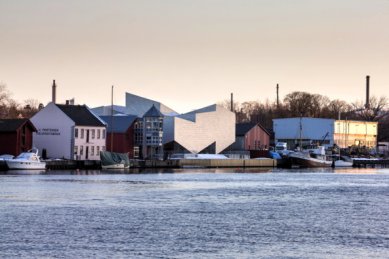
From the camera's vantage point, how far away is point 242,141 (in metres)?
146

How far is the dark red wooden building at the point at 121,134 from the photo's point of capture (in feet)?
396

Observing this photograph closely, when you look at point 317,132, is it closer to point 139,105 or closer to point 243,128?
point 243,128

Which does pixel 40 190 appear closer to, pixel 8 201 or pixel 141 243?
pixel 8 201

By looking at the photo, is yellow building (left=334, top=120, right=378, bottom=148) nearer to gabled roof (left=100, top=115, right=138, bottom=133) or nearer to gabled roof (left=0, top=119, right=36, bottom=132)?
gabled roof (left=100, top=115, right=138, bottom=133)

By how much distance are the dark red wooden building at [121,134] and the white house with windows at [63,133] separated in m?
5.64

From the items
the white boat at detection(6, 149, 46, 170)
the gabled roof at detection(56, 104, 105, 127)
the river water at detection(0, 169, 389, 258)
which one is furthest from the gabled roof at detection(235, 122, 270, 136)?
the river water at detection(0, 169, 389, 258)

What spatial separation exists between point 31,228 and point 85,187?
94.7 feet

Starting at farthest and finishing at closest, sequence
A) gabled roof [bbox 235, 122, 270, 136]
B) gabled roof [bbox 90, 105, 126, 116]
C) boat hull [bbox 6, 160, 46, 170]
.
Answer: gabled roof [bbox 235, 122, 270, 136] → gabled roof [bbox 90, 105, 126, 116] → boat hull [bbox 6, 160, 46, 170]

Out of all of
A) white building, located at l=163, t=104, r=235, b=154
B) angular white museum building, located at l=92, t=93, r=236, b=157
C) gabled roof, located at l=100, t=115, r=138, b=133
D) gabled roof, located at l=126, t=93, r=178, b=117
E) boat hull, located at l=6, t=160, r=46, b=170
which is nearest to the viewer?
boat hull, located at l=6, t=160, r=46, b=170

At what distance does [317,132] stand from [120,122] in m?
55.0

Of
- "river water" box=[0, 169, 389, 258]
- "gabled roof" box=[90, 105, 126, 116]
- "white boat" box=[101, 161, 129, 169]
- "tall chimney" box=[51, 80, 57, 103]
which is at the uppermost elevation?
"tall chimney" box=[51, 80, 57, 103]

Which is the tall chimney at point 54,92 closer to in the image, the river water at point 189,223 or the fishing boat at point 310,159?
the fishing boat at point 310,159

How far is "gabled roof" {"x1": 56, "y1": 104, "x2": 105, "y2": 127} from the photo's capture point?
113m

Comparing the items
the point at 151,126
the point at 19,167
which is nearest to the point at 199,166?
the point at 151,126
